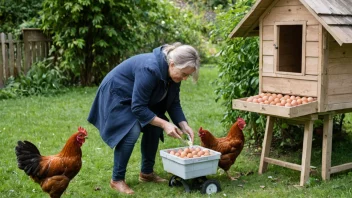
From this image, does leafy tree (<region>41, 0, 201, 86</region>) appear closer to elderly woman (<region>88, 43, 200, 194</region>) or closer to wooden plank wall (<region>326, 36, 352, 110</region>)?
elderly woman (<region>88, 43, 200, 194</region>)

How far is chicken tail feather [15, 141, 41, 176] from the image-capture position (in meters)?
4.50

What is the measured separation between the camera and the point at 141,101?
4.78 meters

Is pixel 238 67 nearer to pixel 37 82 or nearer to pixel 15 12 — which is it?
pixel 37 82

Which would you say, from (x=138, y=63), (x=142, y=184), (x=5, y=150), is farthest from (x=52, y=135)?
(x=138, y=63)

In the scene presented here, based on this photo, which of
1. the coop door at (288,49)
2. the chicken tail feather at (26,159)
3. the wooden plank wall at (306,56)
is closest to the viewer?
the chicken tail feather at (26,159)

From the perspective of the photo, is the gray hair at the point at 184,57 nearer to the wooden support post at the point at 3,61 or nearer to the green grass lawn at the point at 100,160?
the green grass lawn at the point at 100,160

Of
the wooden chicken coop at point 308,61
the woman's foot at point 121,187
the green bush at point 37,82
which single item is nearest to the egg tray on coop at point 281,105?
the wooden chicken coop at point 308,61

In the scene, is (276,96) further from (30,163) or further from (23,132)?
(23,132)

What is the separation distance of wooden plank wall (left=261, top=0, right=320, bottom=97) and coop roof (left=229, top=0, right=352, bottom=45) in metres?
0.11

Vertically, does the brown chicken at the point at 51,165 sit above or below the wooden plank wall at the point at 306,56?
below

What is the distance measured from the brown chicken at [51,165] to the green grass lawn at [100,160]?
46 centimetres

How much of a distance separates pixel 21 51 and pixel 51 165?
7.30 m

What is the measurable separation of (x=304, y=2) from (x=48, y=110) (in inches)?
216

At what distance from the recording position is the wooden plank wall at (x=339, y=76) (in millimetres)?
4922
